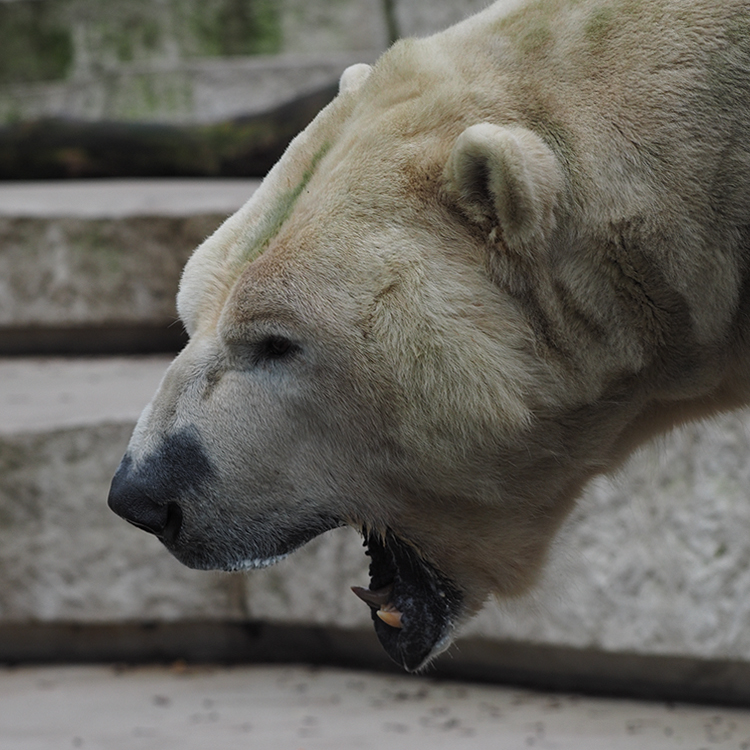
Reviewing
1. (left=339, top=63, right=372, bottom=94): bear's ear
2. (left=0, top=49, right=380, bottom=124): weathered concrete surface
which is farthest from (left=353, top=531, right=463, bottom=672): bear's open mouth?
(left=0, top=49, right=380, bottom=124): weathered concrete surface

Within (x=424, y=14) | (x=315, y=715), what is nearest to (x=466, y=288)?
(x=315, y=715)

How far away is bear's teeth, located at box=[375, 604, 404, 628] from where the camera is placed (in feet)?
6.36

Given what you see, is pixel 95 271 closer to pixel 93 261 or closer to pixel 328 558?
pixel 93 261

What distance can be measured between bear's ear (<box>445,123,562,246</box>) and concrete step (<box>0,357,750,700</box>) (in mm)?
1544

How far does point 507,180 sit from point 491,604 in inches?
79.1

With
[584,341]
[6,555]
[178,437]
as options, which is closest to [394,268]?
[584,341]

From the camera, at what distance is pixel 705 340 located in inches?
65.0

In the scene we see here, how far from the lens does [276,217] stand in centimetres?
169

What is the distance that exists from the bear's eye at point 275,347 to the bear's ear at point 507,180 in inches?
12.9

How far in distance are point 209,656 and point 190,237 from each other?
1.70 meters

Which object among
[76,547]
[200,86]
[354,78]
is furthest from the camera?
[200,86]

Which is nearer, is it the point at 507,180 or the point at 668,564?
the point at 507,180

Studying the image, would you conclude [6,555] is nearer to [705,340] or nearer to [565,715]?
[565,715]

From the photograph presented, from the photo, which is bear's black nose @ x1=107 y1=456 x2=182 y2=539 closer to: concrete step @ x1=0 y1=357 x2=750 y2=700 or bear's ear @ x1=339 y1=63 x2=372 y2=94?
bear's ear @ x1=339 y1=63 x2=372 y2=94
